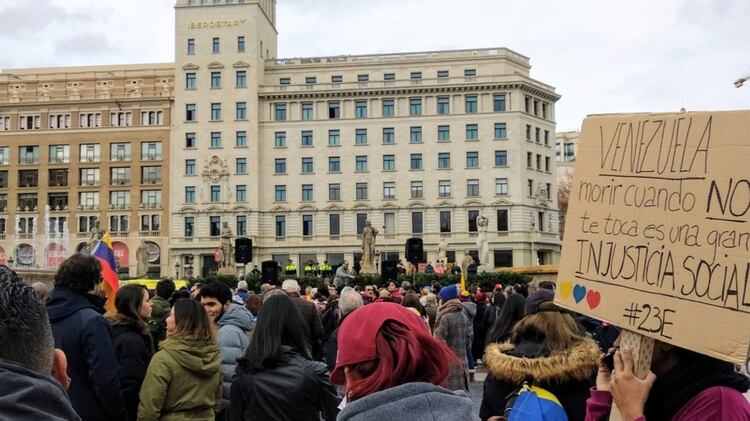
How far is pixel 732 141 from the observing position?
118 inches

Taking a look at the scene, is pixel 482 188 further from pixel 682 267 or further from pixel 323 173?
pixel 682 267

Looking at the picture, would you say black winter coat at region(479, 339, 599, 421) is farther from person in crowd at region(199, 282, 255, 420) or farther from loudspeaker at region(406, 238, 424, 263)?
loudspeaker at region(406, 238, 424, 263)

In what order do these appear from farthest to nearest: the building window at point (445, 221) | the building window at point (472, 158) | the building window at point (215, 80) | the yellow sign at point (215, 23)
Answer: the yellow sign at point (215, 23), the building window at point (215, 80), the building window at point (472, 158), the building window at point (445, 221)

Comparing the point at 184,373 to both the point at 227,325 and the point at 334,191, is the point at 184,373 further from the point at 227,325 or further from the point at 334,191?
the point at 334,191

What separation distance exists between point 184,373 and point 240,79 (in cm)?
6837

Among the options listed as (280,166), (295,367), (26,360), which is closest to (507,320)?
(295,367)

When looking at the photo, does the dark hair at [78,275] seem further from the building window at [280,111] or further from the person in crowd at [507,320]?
the building window at [280,111]

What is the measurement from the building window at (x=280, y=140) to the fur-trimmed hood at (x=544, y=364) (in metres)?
68.6

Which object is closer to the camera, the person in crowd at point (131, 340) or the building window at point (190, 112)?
the person in crowd at point (131, 340)

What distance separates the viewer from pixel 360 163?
71.5m

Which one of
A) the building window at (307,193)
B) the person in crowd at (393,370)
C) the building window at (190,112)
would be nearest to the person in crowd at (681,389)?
the person in crowd at (393,370)

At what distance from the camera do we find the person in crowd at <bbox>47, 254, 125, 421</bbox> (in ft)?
18.1

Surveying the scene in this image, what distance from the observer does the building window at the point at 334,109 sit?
72.2 meters

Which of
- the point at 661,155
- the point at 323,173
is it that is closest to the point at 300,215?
the point at 323,173
